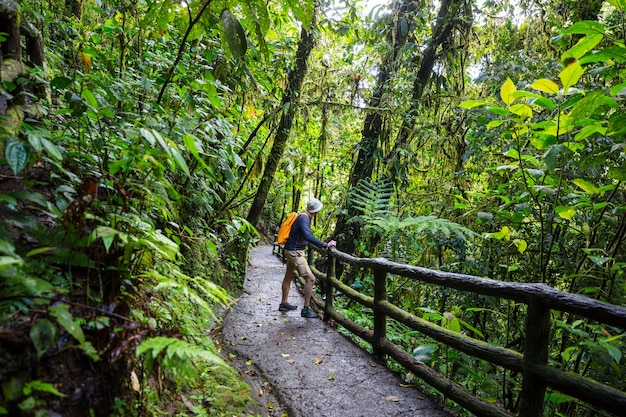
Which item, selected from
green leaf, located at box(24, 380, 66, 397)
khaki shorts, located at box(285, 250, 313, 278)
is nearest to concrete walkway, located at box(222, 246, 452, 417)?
khaki shorts, located at box(285, 250, 313, 278)

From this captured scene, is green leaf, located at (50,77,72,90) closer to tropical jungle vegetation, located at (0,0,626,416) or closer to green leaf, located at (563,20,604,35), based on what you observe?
tropical jungle vegetation, located at (0,0,626,416)

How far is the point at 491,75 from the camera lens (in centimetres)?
565

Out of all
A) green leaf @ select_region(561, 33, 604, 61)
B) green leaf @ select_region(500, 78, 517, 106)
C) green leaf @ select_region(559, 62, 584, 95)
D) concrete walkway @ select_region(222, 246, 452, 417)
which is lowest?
concrete walkway @ select_region(222, 246, 452, 417)

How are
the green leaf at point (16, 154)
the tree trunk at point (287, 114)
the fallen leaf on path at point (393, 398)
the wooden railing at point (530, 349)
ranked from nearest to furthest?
1. the green leaf at point (16, 154)
2. the wooden railing at point (530, 349)
3. the fallen leaf on path at point (393, 398)
4. the tree trunk at point (287, 114)

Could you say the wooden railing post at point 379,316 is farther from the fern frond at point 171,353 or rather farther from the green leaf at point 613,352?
the fern frond at point 171,353

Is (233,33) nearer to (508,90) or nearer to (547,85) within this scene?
(508,90)

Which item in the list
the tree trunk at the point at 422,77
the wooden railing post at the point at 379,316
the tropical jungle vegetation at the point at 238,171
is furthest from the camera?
the tree trunk at the point at 422,77

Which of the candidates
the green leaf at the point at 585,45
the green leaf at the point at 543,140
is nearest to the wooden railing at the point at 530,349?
the green leaf at the point at 543,140

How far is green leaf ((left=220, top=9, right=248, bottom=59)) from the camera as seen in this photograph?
2.03 metres

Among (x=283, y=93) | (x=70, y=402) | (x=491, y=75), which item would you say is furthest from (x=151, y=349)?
(x=283, y=93)

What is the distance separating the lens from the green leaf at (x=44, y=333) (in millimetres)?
1506

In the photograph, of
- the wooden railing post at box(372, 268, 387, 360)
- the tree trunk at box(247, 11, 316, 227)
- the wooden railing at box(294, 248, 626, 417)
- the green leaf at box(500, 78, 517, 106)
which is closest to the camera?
the wooden railing at box(294, 248, 626, 417)

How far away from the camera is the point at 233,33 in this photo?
2045 mm

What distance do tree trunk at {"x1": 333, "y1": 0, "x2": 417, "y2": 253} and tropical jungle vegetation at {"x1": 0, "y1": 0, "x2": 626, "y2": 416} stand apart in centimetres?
5
